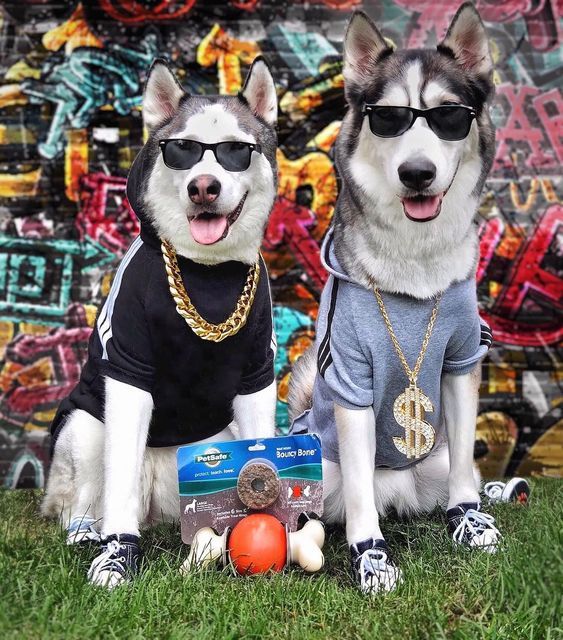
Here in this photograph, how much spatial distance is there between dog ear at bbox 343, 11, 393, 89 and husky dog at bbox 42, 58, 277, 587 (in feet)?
1.20

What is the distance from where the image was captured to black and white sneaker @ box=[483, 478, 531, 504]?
386 cm

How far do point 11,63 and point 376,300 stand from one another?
3.96 meters

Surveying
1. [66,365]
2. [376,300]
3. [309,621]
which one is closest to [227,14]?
[66,365]

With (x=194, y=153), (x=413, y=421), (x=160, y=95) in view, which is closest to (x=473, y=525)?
(x=413, y=421)

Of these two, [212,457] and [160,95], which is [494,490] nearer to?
[212,457]

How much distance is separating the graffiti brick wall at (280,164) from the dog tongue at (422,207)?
9.17 ft

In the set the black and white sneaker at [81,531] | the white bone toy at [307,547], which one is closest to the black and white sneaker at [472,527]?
the white bone toy at [307,547]

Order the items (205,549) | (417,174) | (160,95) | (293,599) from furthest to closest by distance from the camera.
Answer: (160,95) < (205,549) < (417,174) < (293,599)

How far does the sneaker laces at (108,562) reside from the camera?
2.79 m

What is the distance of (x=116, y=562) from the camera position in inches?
111

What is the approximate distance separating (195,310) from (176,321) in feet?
0.29

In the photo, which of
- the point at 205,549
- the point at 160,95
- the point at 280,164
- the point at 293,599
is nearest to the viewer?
the point at 293,599

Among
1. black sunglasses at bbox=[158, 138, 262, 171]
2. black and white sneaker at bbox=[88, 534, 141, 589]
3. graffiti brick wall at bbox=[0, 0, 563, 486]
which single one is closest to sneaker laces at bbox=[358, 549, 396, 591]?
black and white sneaker at bbox=[88, 534, 141, 589]

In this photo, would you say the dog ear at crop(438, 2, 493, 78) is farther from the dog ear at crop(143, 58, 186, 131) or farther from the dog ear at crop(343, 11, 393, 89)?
the dog ear at crop(143, 58, 186, 131)
